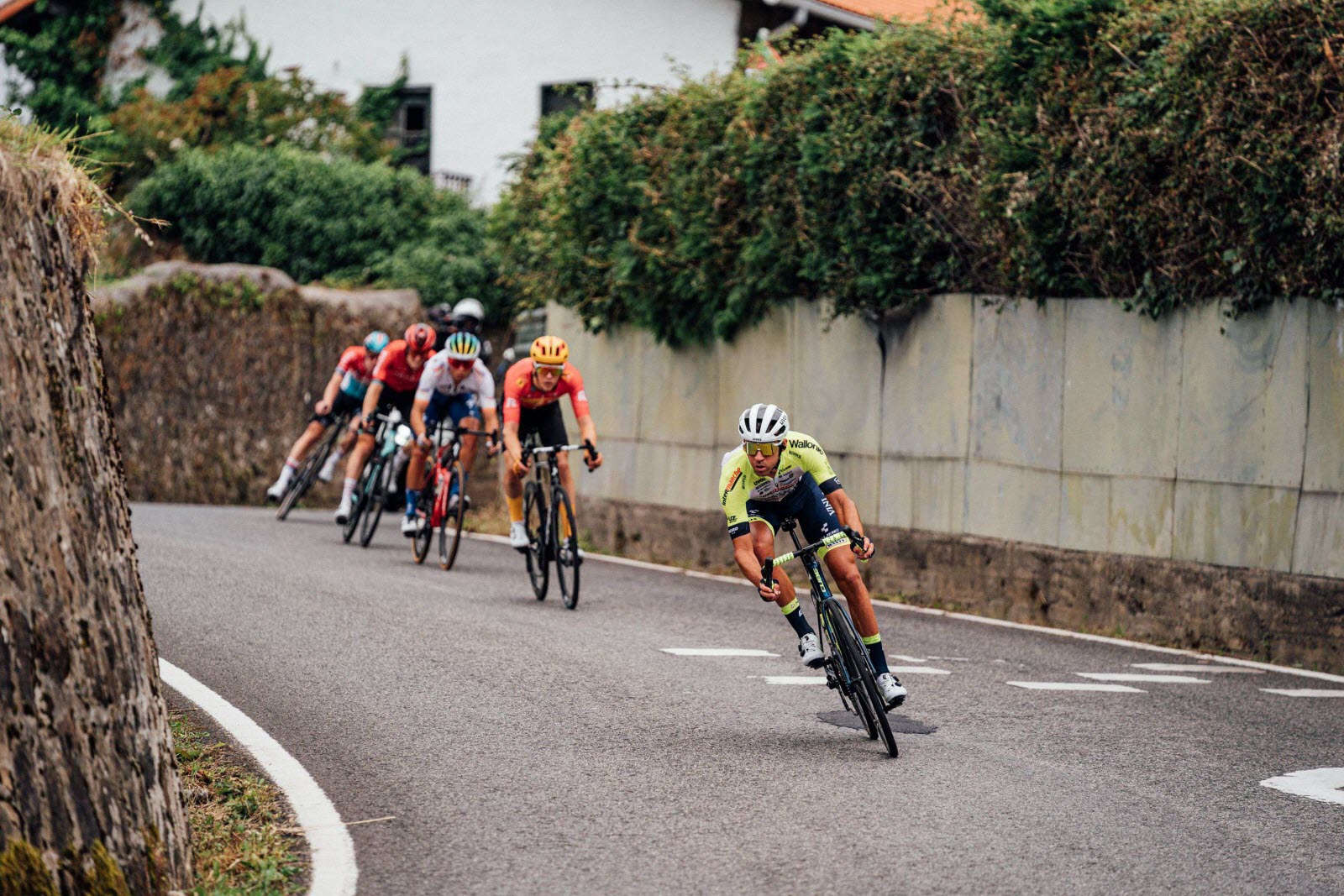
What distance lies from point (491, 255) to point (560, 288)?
825cm

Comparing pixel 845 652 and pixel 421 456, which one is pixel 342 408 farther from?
pixel 845 652

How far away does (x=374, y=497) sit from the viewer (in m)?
16.8

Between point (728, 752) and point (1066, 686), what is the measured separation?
2.88 metres

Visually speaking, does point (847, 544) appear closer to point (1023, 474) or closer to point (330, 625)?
point (330, 625)

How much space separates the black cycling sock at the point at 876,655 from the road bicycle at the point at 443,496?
254 inches

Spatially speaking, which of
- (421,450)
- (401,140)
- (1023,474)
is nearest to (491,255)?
(401,140)

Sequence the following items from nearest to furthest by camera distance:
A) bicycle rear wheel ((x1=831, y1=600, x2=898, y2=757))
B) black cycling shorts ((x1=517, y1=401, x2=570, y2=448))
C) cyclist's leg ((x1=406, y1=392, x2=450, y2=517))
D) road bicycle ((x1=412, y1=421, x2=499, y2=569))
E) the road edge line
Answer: bicycle rear wheel ((x1=831, y1=600, x2=898, y2=757)) < the road edge line < black cycling shorts ((x1=517, y1=401, x2=570, y2=448)) < road bicycle ((x1=412, y1=421, x2=499, y2=569)) < cyclist's leg ((x1=406, y1=392, x2=450, y2=517))

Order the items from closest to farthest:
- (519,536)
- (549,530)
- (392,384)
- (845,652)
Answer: (845,652), (549,530), (519,536), (392,384)

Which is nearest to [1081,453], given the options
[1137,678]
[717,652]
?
[1137,678]

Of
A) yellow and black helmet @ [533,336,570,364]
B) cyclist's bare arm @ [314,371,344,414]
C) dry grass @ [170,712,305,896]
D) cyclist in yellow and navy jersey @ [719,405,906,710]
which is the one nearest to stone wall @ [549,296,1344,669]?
yellow and black helmet @ [533,336,570,364]

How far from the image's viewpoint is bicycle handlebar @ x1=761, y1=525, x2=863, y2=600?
27.3ft

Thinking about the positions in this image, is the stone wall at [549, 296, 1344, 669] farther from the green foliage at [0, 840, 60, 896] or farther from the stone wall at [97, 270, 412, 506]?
the green foliage at [0, 840, 60, 896]

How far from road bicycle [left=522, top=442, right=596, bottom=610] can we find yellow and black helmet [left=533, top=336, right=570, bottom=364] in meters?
0.63

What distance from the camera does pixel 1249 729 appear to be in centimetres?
885
